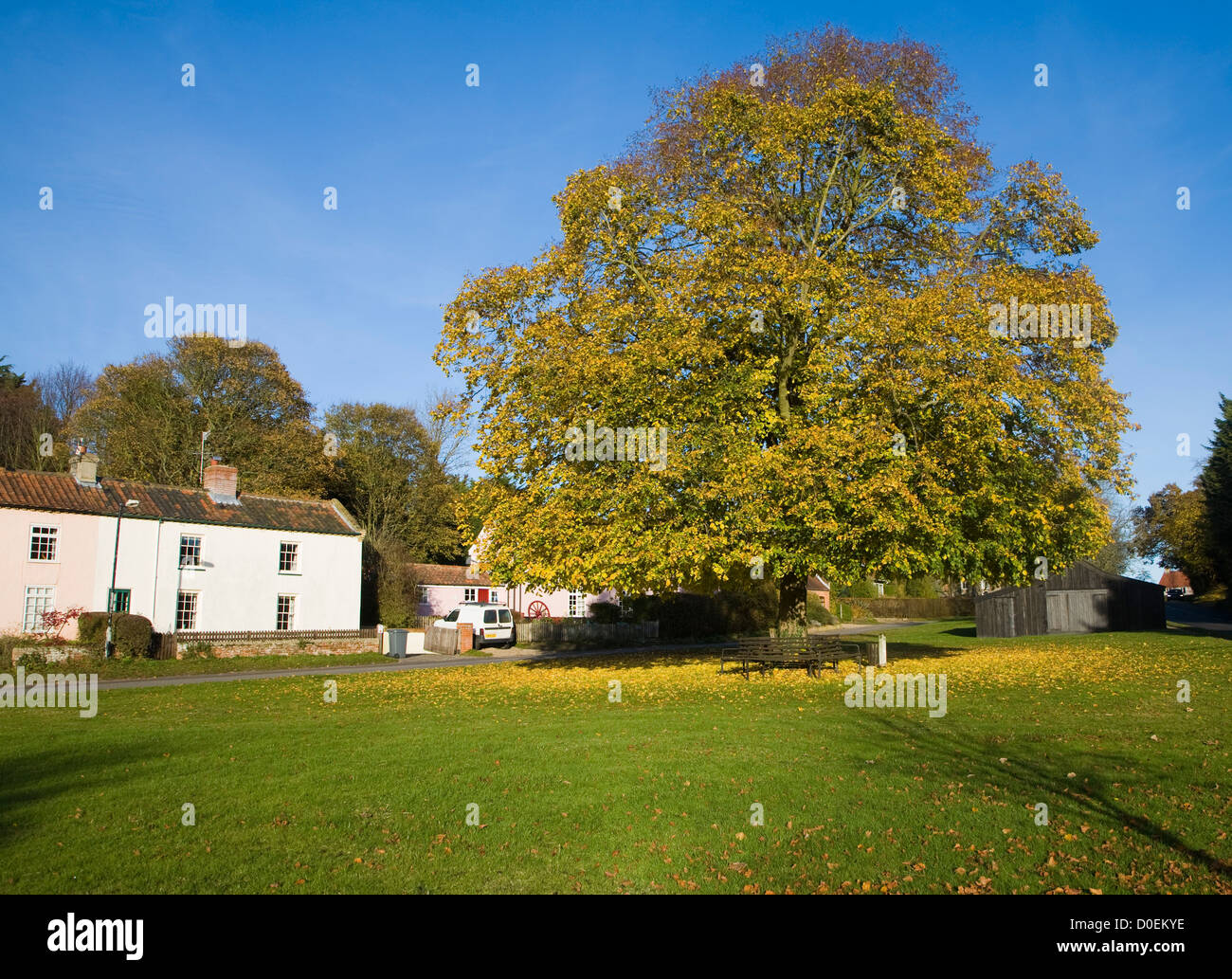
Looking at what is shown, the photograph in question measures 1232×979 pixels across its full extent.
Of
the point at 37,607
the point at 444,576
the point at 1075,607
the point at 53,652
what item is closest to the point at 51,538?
the point at 37,607

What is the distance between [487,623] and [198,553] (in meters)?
12.3

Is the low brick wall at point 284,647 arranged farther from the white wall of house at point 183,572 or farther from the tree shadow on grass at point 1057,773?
the tree shadow on grass at point 1057,773

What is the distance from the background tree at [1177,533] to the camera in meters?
66.2

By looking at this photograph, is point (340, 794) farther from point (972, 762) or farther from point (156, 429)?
point (156, 429)

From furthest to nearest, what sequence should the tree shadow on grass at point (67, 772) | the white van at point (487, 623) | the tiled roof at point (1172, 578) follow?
the tiled roof at point (1172, 578) → the white van at point (487, 623) → the tree shadow on grass at point (67, 772)

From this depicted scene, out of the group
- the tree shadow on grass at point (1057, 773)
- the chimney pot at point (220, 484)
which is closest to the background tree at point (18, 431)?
the chimney pot at point (220, 484)

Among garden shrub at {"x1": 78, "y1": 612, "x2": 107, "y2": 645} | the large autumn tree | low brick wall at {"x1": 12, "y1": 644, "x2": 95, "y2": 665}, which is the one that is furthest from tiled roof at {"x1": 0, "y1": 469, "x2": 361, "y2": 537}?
the large autumn tree

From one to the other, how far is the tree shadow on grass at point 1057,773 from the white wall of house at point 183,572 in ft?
93.5

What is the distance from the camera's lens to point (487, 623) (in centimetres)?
3872

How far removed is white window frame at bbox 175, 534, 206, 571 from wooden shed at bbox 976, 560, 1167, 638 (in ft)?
121

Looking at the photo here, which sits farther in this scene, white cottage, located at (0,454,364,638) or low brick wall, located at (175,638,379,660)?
low brick wall, located at (175,638,379,660)

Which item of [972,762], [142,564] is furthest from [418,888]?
[142,564]

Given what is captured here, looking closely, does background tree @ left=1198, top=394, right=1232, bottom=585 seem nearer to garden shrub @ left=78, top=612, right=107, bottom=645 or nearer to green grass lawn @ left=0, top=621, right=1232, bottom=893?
green grass lawn @ left=0, top=621, right=1232, bottom=893

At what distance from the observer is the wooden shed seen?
44.5m
